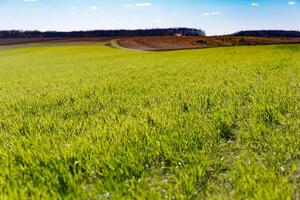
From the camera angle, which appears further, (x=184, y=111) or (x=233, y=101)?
(x=233, y=101)

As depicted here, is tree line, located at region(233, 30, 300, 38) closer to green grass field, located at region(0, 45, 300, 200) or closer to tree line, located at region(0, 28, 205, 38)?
tree line, located at region(0, 28, 205, 38)

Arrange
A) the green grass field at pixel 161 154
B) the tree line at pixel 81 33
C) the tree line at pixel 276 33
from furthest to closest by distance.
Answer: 1. the tree line at pixel 276 33
2. the tree line at pixel 81 33
3. the green grass field at pixel 161 154

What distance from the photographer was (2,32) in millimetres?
153375

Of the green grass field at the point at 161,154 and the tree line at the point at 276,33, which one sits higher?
the tree line at the point at 276,33

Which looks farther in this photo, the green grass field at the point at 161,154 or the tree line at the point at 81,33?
the tree line at the point at 81,33

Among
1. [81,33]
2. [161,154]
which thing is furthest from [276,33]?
[161,154]

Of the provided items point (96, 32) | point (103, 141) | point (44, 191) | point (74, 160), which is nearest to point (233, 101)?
point (103, 141)

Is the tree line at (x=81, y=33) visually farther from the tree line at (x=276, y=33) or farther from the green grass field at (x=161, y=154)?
the green grass field at (x=161, y=154)

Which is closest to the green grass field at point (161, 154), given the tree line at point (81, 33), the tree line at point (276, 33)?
the tree line at point (81, 33)

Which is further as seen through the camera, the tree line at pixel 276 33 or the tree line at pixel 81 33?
the tree line at pixel 276 33

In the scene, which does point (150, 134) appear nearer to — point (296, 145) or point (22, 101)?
point (296, 145)

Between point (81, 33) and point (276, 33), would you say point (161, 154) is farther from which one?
point (276, 33)

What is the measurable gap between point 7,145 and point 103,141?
4.29ft

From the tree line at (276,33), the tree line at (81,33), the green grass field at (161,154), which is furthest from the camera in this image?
the tree line at (276,33)
